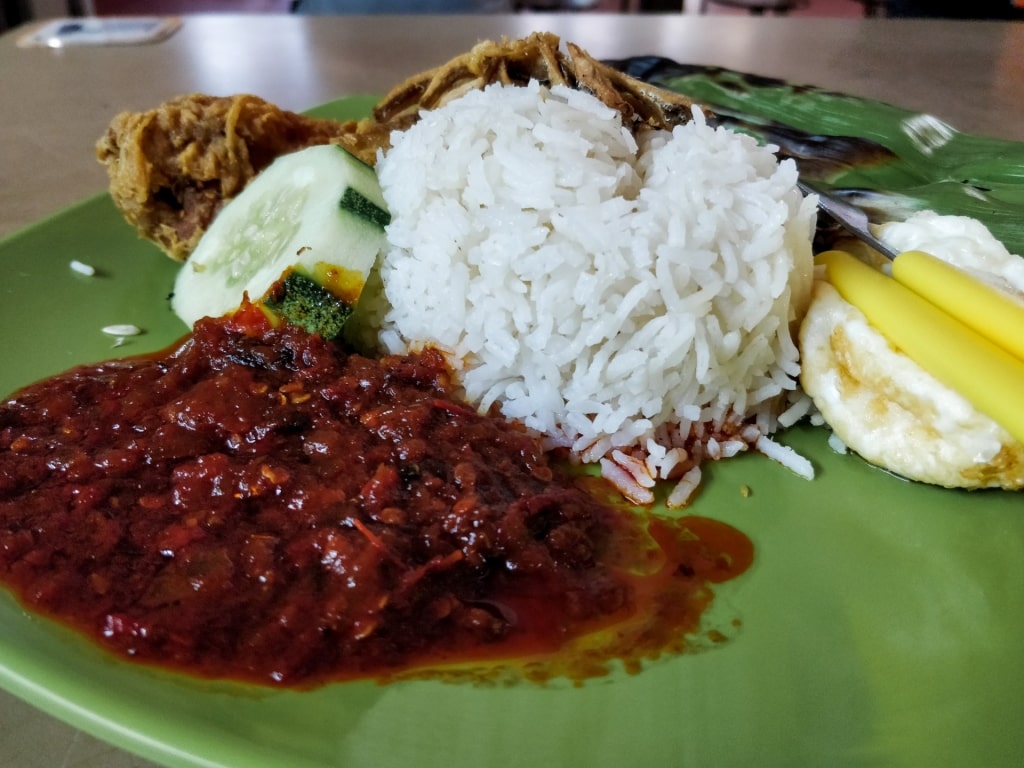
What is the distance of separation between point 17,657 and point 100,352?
126 centimetres

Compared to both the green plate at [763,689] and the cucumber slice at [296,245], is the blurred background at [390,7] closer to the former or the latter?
the cucumber slice at [296,245]

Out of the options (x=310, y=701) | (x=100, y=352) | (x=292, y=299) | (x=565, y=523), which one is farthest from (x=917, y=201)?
(x=100, y=352)

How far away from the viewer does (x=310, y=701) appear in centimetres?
130

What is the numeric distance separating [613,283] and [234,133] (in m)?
Result: 1.39

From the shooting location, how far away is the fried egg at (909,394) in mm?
1797

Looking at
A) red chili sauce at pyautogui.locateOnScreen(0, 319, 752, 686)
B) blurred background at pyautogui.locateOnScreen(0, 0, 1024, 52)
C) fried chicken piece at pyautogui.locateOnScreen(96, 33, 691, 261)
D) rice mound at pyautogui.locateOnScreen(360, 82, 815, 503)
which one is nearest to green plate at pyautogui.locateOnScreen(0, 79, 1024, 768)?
red chili sauce at pyautogui.locateOnScreen(0, 319, 752, 686)

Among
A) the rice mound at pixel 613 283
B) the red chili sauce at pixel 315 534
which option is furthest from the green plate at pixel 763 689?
the rice mound at pixel 613 283

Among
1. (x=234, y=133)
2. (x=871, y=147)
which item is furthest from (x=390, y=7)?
(x=871, y=147)

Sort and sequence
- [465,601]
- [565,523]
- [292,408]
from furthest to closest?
[292,408]
[565,523]
[465,601]

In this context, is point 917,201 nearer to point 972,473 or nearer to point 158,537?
point 972,473

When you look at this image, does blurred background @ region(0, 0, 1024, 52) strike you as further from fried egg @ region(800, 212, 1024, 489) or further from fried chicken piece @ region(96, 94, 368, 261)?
fried egg @ region(800, 212, 1024, 489)

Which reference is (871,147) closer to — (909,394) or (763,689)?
(909,394)

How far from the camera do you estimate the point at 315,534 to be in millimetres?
1561

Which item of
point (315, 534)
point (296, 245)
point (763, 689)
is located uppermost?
point (296, 245)
